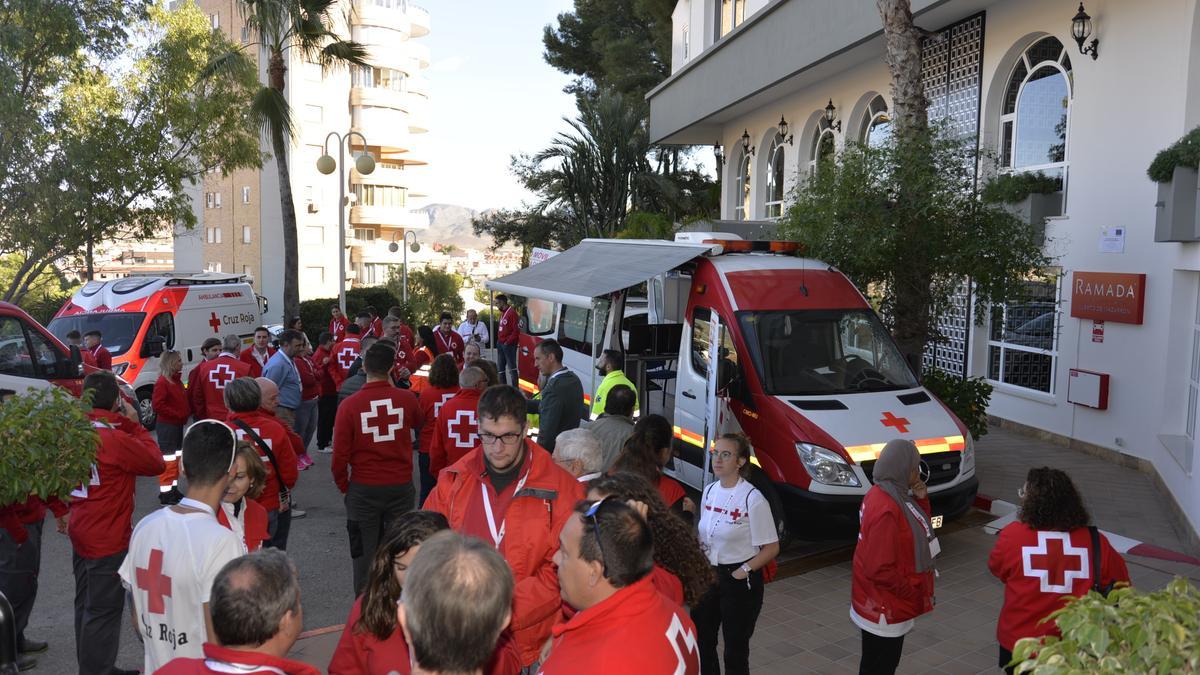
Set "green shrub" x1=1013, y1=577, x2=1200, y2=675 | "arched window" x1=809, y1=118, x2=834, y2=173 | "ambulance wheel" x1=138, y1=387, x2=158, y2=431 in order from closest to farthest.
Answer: "green shrub" x1=1013, y1=577, x2=1200, y2=675, "ambulance wheel" x1=138, y1=387, x2=158, y2=431, "arched window" x1=809, y1=118, x2=834, y2=173

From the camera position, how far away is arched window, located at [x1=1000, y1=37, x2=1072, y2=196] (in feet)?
43.9

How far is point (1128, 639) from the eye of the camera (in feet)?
6.63

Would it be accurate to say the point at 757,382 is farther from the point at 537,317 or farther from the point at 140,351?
the point at 140,351

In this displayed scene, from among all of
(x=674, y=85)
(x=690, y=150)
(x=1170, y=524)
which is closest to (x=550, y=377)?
(x=1170, y=524)

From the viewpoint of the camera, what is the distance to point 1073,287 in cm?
1259

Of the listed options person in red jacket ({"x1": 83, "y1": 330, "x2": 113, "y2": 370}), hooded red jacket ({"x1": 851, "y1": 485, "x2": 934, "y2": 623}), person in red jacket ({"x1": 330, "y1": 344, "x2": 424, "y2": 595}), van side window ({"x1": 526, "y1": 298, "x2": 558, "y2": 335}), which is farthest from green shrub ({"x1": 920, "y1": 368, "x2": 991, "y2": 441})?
person in red jacket ({"x1": 83, "y1": 330, "x2": 113, "y2": 370})

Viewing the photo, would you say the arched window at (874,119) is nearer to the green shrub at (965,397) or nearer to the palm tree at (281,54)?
the green shrub at (965,397)

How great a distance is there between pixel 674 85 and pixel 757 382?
61.5ft

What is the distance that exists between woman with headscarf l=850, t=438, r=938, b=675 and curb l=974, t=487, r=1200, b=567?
322 cm

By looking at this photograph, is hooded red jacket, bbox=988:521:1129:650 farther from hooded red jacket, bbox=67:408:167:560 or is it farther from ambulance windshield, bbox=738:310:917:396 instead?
hooded red jacket, bbox=67:408:167:560

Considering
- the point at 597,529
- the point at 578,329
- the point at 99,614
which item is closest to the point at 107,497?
→ the point at 99,614

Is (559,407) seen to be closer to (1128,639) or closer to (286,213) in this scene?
(1128,639)

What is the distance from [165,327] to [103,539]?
1061cm

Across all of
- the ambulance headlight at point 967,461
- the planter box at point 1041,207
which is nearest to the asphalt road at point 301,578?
the ambulance headlight at point 967,461
